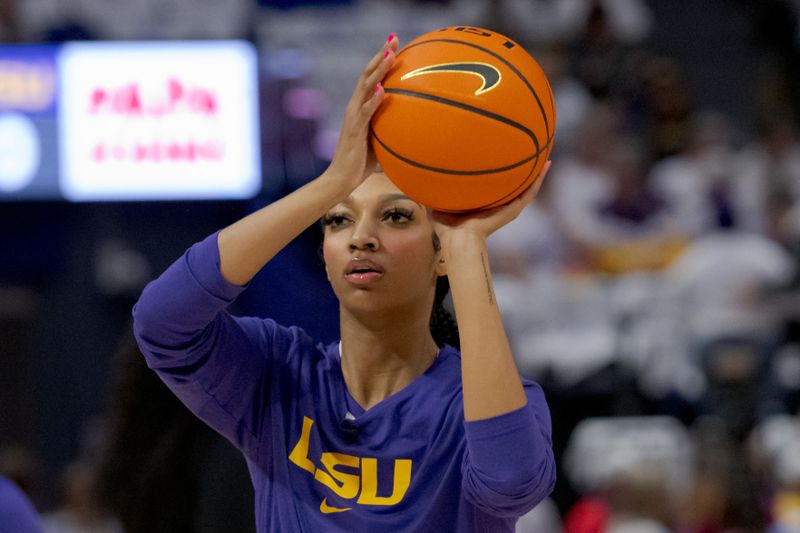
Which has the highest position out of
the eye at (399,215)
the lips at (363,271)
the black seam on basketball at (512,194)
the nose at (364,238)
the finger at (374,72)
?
the finger at (374,72)

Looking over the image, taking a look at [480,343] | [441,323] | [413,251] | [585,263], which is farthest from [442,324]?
[585,263]

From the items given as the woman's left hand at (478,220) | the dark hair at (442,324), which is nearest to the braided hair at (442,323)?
the dark hair at (442,324)

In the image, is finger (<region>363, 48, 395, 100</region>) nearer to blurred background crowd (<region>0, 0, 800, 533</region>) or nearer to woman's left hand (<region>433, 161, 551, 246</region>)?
woman's left hand (<region>433, 161, 551, 246</region>)

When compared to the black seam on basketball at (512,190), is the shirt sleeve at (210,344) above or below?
below

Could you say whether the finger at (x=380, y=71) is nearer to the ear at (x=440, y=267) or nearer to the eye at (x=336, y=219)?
the eye at (x=336, y=219)

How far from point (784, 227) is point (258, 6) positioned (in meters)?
4.04

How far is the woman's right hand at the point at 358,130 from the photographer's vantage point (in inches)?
95.2

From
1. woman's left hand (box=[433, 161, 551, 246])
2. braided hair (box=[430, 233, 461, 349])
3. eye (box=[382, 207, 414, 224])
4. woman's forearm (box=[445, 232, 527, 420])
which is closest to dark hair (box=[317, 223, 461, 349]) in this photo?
braided hair (box=[430, 233, 461, 349])

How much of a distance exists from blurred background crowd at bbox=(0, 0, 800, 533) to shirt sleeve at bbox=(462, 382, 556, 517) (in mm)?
2220

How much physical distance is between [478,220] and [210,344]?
567 mm

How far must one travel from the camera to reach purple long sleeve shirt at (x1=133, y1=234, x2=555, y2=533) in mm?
2312

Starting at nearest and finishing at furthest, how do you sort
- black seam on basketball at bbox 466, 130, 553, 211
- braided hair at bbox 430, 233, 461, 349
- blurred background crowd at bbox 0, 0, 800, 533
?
1. black seam on basketball at bbox 466, 130, 553, 211
2. braided hair at bbox 430, 233, 461, 349
3. blurred background crowd at bbox 0, 0, 800, 533

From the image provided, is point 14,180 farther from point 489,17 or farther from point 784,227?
point 784,227

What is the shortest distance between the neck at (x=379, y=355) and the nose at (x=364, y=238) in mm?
172
